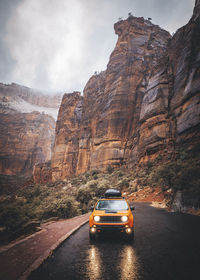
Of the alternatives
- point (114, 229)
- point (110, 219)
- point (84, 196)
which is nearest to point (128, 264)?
point (114, 229)

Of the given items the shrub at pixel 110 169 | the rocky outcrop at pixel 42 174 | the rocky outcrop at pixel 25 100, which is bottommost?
the rocky outcrop at pixel 42 174

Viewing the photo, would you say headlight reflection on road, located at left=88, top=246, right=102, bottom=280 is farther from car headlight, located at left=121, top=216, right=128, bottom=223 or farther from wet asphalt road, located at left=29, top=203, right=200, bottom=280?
car headlight, located at left=121, top=216, right=128, bottom=223

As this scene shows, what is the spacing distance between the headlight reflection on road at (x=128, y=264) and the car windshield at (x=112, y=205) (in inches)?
58.2

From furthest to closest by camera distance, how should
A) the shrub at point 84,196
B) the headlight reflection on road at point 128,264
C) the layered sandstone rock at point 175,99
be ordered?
1. the layered sandstone rock at point 175,99
2. the shrub at point 84,196
3. the headlight reflection on road at point 128,264

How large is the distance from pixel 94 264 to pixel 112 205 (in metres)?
2.66

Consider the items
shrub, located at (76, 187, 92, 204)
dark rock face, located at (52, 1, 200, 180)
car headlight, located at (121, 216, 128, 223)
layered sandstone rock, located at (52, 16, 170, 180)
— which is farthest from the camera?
layered sandstone rock, located at (52, 16, 170, 180)

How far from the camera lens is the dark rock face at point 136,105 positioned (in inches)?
960

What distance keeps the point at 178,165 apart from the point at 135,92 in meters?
30.9

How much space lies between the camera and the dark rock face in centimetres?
2438

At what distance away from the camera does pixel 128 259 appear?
406 centimetres

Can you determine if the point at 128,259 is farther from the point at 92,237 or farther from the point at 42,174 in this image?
the point at 42,174

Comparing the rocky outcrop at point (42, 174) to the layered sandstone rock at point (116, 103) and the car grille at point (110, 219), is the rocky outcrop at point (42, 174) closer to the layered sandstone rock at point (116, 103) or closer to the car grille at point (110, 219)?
the layered sandstone rock at point (116, 103)

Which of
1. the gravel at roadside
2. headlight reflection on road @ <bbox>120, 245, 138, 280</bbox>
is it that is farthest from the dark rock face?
the gravel at roadside

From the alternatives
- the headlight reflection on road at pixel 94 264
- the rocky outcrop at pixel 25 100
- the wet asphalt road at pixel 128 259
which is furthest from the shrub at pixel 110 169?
the rocky outcrop at pixel 25 100
